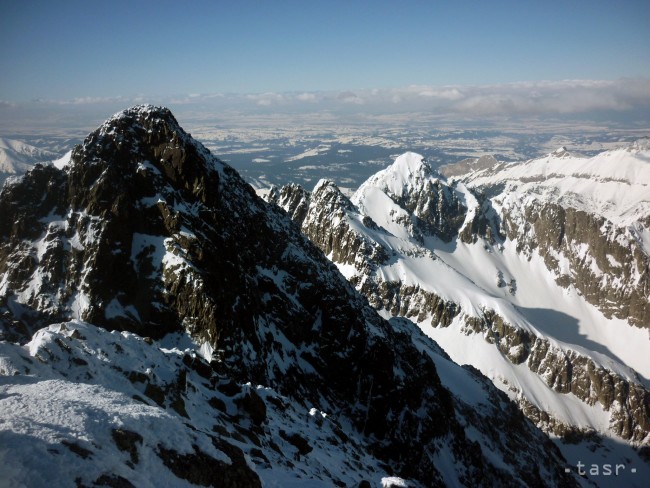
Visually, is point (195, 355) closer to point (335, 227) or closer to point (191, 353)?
point (191, 353)

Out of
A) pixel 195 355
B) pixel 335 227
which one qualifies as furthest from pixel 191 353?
pixel 335 227

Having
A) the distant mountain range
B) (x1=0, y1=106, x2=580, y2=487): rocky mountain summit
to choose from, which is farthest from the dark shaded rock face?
(x1=0, y1=106, x2=580, y2=487): rocky mountain summit

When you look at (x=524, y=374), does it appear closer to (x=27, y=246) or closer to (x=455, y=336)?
(x=455, y=336)

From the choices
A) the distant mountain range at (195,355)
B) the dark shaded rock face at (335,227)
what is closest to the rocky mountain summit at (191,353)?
the distant mountain range at (195,355)

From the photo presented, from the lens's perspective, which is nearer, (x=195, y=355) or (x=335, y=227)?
(x=195, y=355)

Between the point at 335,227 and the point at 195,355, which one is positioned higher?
the point at 195,355

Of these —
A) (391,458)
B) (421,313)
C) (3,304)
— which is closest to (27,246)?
(3,304)

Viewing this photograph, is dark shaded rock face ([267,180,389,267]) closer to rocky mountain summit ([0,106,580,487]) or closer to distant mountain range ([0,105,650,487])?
distant mountain range ([0,105,650,487])

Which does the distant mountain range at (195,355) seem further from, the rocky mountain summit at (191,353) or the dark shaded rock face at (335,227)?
the dark shaded rock face at (335,227)
